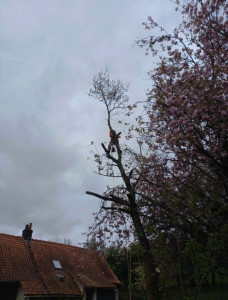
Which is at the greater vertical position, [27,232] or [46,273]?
[27,232]

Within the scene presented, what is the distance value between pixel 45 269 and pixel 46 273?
1.30 ft

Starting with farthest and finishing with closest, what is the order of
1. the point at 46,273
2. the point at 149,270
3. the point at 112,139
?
the point at 46,273 → the point at 112,139 → the point at 149,270

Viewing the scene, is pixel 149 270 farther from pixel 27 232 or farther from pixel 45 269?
pixel 27 232

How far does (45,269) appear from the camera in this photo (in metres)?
18.1

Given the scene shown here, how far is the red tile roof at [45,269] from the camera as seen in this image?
15977 millimetres

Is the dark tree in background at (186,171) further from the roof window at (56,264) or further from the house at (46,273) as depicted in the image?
the roof window at (56,264)

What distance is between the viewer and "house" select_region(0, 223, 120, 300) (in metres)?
15.5

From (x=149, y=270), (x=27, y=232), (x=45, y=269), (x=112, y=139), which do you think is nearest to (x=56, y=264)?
(x=45, y=269)

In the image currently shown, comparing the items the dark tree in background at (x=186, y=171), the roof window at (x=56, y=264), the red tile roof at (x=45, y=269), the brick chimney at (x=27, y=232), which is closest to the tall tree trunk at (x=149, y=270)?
the dark tree in background at (x=186, y=171)

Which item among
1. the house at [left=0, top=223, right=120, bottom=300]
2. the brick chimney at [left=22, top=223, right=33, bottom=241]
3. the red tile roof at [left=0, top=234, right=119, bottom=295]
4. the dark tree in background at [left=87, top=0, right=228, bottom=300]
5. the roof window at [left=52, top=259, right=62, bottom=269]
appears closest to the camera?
the dark tree in background at [left=87, top=0, right=228, bottom=300]

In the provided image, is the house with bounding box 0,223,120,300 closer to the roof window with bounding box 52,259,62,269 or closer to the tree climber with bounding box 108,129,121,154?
the roof window with bounding box 52,259,62,269

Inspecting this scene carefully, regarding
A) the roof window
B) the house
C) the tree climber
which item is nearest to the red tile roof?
the house

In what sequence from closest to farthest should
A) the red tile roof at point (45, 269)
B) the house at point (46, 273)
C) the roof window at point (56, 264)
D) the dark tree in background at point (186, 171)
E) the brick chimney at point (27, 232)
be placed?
the dark tree in background at point (186, 171) → the house at point (46, 273) → the red tile roof at point (45, 269) → the roof window at point (56, 264) → the brick chimney at point (27, 232)

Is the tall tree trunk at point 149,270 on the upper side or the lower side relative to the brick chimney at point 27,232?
lower
